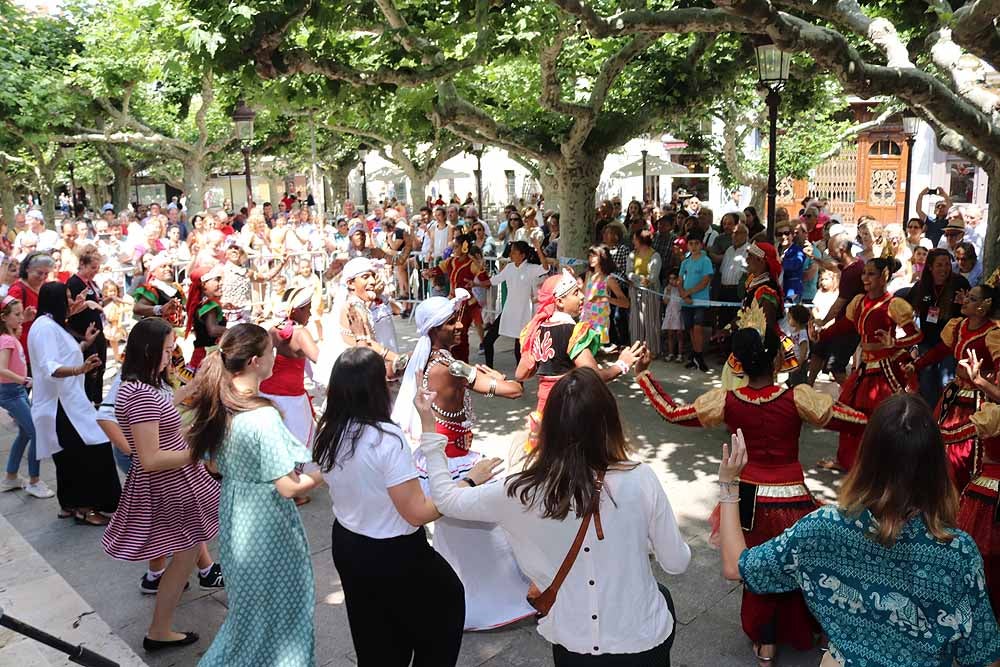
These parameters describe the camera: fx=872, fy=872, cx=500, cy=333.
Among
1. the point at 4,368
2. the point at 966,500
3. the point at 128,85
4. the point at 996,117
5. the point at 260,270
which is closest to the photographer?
the point at 966,500

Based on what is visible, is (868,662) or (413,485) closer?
(868,662)

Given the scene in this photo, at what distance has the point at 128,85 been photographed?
2234 cm

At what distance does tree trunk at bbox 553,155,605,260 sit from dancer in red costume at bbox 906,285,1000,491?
24.8 ft

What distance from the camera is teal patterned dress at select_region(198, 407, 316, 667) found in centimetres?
365

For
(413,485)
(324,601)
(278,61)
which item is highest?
(278,61)

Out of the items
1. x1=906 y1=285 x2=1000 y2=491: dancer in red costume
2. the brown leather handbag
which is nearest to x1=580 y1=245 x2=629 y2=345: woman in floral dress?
x1=906 y1=285 x2=1000 y2=491: dancer in red costume

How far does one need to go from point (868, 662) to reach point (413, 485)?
168cm

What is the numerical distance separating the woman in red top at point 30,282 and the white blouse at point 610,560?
6.51 m

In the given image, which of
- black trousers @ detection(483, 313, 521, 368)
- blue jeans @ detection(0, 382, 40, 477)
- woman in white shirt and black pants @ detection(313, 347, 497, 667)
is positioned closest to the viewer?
woman in white shirt and black pants @ detection(313, 347, 497, 667)

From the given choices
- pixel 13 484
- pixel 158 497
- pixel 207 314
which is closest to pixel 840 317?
pixel 207 314

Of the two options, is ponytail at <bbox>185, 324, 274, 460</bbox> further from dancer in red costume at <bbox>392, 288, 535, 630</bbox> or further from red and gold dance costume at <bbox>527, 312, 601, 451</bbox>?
red and gold dance costume at <bbox>527, 312, 601, 451</bbox>

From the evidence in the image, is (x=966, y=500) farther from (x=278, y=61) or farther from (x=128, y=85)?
(x=128, y=85)

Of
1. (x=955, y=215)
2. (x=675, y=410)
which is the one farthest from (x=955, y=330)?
(x=955, y=215)

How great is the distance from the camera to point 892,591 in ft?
7.91
